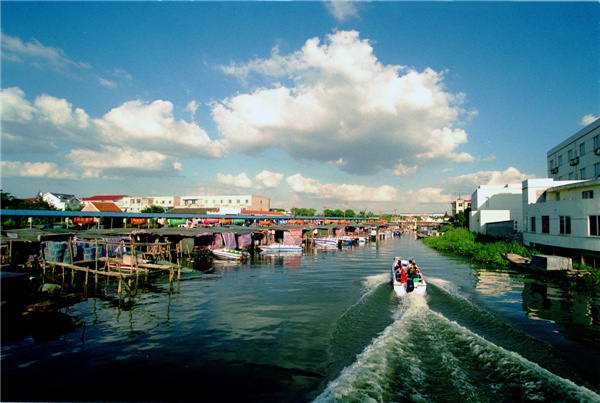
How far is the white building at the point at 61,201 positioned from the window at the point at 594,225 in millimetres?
113080

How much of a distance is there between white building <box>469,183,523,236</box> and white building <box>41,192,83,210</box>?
108427 millimetres

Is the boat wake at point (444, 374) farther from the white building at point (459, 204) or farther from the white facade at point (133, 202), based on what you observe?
the white building at point (459, 204)

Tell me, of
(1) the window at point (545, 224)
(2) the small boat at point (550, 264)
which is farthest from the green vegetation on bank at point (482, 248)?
(2) the small boat at point (550, 264)

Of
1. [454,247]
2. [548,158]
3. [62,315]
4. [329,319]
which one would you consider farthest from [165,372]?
[548,158]

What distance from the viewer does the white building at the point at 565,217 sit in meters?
24.8

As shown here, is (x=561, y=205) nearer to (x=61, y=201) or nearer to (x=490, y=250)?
(x=490, y=250)

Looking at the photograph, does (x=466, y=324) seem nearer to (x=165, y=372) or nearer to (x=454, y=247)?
(x=165, y=372)

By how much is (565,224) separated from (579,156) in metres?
21.3

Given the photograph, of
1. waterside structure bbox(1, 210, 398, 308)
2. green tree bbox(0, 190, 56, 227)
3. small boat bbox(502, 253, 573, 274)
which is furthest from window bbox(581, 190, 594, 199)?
green tree bbox(0, 190, 56, 227)

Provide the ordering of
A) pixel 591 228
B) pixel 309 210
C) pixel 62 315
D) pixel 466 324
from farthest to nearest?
1. pixel 309 210
2. pixel 591 228
3. pixel 62 315
4. pixel 466 324

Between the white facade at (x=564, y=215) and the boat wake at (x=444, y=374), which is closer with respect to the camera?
the boat wake at (x=444, y=374)

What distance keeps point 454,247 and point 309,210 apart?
5204 inches

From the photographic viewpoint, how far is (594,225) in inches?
964

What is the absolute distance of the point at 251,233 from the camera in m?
52.8
